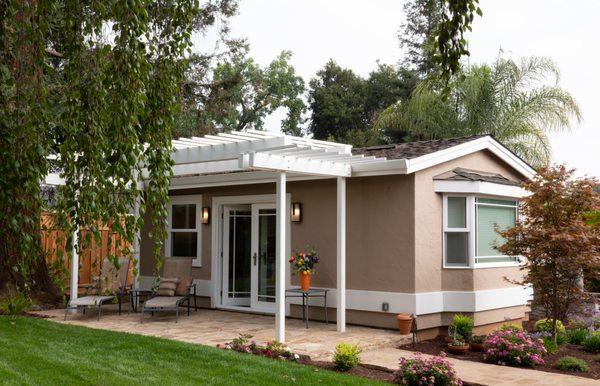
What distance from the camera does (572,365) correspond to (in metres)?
7.86

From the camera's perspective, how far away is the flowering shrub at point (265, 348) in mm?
7590

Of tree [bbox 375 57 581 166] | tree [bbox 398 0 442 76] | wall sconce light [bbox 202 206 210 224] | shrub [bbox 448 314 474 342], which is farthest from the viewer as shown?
tree [bbox 398 0 442 76]

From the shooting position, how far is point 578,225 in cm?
874

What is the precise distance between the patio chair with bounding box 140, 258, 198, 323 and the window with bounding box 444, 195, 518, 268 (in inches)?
178

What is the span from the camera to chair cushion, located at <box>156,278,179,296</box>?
11.2 metres

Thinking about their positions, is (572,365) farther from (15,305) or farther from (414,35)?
(414,35)

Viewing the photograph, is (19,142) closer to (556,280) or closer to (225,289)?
(556,280)

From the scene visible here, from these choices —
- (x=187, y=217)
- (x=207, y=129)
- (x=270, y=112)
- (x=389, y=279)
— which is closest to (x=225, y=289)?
(x=187, y=217)

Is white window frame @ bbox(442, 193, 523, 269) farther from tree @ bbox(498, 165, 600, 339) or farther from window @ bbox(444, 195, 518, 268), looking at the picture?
tree @ bbox(498, 165, 600, 339)

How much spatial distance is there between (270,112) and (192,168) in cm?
2044

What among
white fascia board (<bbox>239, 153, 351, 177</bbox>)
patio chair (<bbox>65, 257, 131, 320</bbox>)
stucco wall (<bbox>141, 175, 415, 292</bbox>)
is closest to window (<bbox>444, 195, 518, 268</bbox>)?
stucco wall (<bbox>141, 175, 415, 292</bbox>)

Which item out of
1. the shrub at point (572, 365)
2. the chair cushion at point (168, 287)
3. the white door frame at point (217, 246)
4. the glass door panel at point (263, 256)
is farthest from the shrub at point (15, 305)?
the shrub at point (572, 365)

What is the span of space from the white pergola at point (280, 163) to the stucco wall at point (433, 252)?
0.91m

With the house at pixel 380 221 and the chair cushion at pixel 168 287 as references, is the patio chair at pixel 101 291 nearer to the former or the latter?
the chair cushion at pixel 168 287
